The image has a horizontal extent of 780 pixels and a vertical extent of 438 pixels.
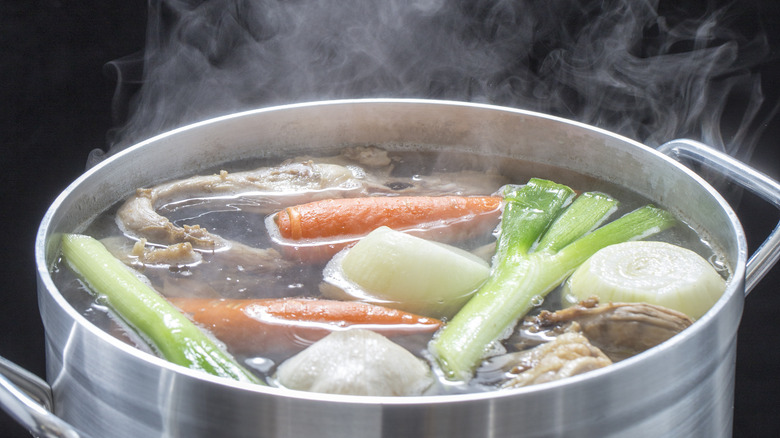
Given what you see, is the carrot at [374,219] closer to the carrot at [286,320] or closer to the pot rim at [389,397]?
the carrot at [286,320]

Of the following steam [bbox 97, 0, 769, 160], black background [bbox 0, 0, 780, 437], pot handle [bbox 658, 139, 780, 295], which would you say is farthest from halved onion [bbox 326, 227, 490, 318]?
black background [bbox 0, 0, 780, 437]

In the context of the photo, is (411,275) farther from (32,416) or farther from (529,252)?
(32,416)

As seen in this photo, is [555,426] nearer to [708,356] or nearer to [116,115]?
[708,356]

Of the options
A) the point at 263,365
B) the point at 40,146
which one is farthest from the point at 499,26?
the point at 263,365

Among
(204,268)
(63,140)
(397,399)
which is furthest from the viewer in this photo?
(63,140)

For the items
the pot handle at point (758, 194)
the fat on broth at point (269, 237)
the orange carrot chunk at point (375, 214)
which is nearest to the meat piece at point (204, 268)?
the fat on broth at point (269, 237)

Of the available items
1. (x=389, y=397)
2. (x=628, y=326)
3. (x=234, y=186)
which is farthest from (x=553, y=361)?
(x=234, y=186)
